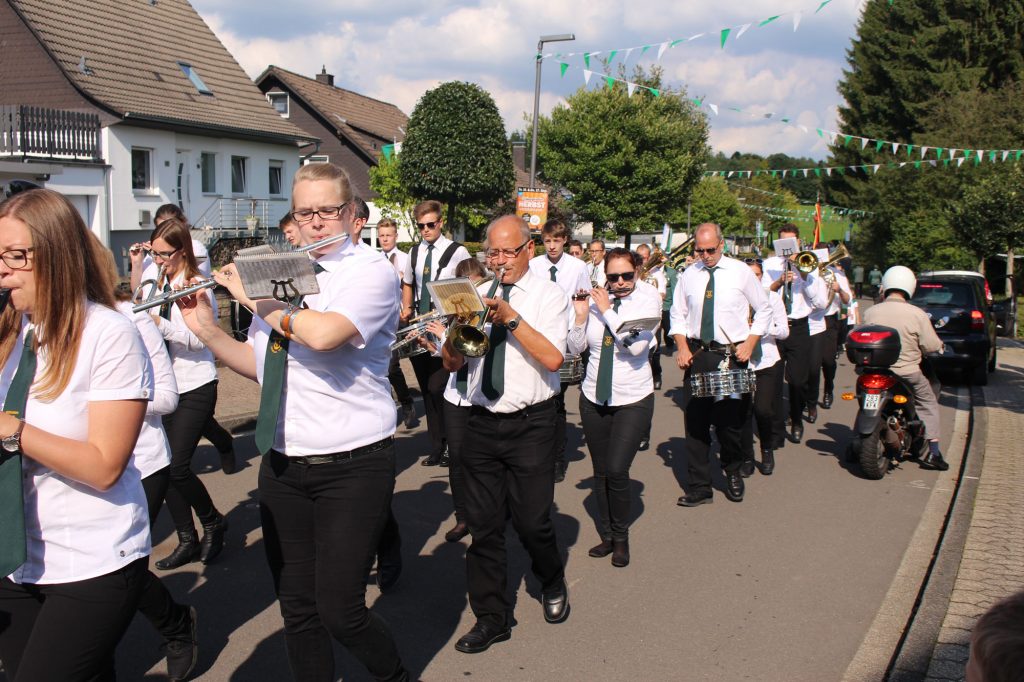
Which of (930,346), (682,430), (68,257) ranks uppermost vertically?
(68,257)

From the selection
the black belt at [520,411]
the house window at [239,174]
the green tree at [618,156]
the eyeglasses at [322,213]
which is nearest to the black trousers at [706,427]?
the black belt at [520,411]

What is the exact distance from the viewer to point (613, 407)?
579cm

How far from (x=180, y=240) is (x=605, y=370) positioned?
2622 mm

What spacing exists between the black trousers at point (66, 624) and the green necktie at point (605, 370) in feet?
11.4

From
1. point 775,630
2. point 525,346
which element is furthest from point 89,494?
point 775,630

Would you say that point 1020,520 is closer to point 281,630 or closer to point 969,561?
point 969,561

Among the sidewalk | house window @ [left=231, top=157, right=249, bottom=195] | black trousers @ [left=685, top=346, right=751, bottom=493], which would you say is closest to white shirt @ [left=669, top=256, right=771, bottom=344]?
black trousers @ [left=685, top=346, right=751, bottom=493]

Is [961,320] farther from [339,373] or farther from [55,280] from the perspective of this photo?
[55,280]

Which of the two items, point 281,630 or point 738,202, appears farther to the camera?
point 738,202

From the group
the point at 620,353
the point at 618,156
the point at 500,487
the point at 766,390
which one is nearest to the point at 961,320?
the point at 766,390

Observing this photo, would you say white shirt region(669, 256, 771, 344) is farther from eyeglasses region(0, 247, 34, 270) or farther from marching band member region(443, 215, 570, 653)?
eyeglasses region(0, 247, 34, 270)

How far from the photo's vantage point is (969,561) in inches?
225

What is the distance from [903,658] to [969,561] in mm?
1626

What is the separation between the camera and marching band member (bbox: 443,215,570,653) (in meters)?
4.45
